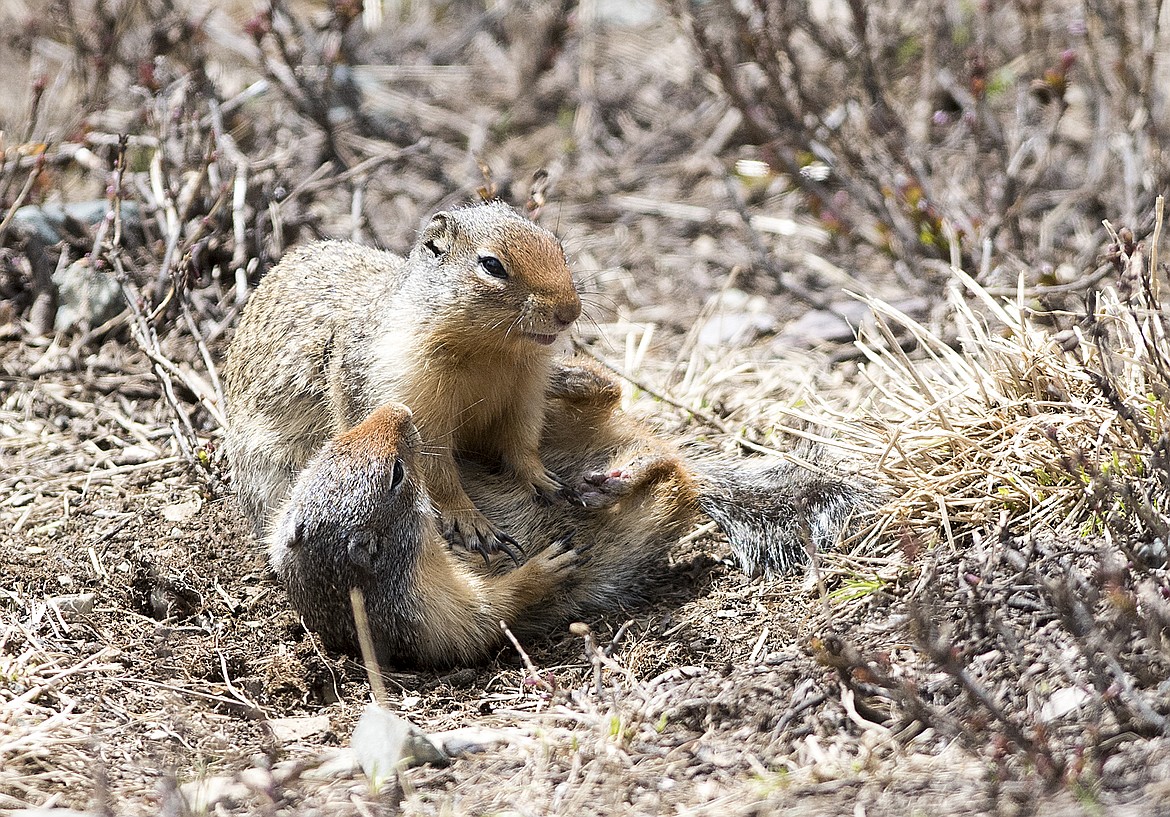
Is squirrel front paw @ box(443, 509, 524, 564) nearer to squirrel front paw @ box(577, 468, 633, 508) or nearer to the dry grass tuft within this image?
squirrel front paw @ box(577, 468, 633, 508)

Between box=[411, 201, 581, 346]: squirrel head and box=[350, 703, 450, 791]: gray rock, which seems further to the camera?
box=[411, 201, 581, 346]: squirrel head

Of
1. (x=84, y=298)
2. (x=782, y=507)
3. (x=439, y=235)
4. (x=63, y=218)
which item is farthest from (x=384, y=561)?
(x=63, y=218)

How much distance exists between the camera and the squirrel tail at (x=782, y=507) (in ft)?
14.3

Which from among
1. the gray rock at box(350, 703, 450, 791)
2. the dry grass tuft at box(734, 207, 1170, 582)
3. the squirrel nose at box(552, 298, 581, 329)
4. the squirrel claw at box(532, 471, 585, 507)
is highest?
the squirrel nose at box(552, 298, 581, 329)

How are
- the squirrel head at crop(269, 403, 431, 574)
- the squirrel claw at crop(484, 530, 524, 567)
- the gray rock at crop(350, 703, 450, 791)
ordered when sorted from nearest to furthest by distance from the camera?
the gray rock at crop(350, 703, 450, 791) < the squirrel head at crop(269, 403, 431, 574) < the squirrel claw at crop(484, 530, 524, 567)

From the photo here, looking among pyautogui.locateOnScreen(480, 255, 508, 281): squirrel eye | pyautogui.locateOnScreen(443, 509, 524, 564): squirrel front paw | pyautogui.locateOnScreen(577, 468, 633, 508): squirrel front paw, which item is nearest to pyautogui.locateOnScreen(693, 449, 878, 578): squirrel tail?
pyautogui.locateOnScreen(577, 468, 633, 508): squirrel front paw

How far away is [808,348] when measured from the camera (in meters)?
6.45

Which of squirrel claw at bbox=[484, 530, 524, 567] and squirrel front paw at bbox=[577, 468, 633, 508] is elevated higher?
squirrel front paw at bbox=[577, 468, 633, 508]

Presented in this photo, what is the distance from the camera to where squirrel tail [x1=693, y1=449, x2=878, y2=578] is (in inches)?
172

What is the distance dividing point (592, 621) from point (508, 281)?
1.36 m

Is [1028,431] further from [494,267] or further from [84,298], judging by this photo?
[84,298]

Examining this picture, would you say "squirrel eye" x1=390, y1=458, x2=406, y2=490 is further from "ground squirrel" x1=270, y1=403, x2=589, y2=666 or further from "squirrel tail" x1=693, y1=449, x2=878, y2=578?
"squirrel tail" x1=693, y1=449, x2=878, y2=578

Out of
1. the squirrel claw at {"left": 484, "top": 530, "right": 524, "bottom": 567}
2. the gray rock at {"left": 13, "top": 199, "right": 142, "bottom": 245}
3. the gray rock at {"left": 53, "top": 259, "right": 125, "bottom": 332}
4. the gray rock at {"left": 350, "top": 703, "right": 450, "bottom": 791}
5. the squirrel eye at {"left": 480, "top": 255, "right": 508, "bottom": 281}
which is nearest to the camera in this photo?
the gray rock at {"left": 350, "top": 703, "right": 450, "bottom": 791}

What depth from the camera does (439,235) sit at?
4676 millimetres
